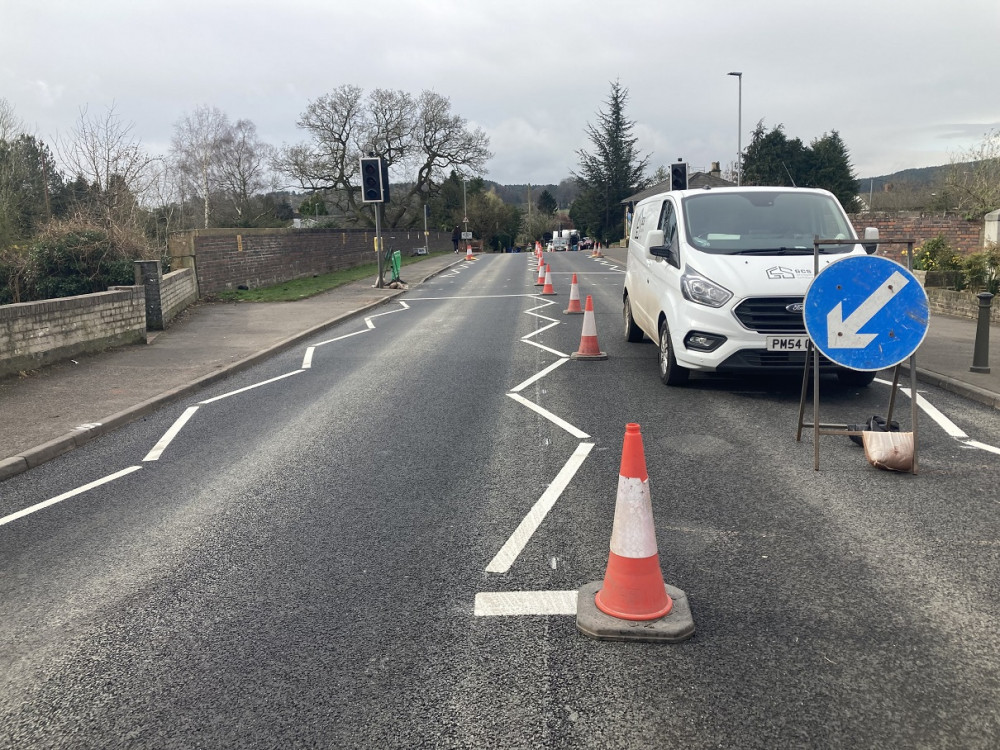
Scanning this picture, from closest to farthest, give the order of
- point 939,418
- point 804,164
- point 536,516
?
point 536,516
point 939,418
point 804,164

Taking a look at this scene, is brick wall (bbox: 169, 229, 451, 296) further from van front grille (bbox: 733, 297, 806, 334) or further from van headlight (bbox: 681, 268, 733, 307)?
van front grille (bbox: 733, 297, 806, 334)

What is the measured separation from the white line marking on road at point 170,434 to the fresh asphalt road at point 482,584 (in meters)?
0.04

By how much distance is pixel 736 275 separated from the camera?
25.6 ft

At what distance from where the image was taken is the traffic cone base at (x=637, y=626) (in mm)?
3385

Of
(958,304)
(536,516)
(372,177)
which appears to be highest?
(372,177)

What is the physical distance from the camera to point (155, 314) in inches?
562

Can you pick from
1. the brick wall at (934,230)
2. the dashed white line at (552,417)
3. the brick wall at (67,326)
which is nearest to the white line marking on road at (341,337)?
the brick wall at (67,326)

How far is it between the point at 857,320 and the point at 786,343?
2074 mm

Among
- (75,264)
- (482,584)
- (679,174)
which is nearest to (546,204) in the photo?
(679,174)

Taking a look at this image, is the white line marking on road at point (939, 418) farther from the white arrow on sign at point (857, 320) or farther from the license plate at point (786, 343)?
the white arrow on sign at point (857, 320)

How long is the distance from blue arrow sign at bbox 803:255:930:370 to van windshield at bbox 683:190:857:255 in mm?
2809

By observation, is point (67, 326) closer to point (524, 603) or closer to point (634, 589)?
point (524, 603)

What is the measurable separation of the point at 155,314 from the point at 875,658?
13.6 meters

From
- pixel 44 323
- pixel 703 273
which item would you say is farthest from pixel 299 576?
pixel 44 323
